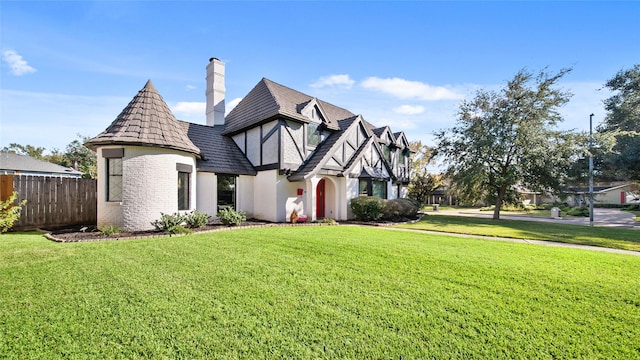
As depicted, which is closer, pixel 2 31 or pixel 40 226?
pixel 2 31

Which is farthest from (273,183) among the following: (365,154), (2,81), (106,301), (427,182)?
(427,182)

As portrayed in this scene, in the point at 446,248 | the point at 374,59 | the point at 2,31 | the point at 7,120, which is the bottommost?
the point at 446,248

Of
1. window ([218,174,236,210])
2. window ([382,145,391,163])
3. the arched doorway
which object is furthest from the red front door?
window ([382,145,391,163])

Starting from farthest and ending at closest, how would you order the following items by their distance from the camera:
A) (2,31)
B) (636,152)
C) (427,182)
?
(427,182) → (636,152) → (2,31)

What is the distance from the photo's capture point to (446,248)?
715 centimetres

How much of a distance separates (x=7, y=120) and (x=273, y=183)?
1320cm

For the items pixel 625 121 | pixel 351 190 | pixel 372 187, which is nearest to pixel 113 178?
pixel 351 190

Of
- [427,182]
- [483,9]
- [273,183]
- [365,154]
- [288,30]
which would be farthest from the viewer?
[427,182]

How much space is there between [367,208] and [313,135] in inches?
213

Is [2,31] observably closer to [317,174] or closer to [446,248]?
[317,174]

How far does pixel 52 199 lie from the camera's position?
10797 millimetres

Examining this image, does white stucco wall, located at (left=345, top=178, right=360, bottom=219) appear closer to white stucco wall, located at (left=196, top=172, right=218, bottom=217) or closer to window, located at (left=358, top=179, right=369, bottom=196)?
window, located at (left=358, top=179, right=369, bottom=196)

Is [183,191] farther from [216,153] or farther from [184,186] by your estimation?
[216,153]

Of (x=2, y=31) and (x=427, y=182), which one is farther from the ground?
(x=2, y=31)
